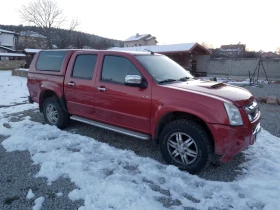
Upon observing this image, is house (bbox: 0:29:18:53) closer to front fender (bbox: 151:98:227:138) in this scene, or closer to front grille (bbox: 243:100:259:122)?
front fender (bbox: 151:98:227:138)

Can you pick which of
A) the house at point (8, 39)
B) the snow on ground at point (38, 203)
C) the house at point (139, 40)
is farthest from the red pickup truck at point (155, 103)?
the house at point (8, 39)

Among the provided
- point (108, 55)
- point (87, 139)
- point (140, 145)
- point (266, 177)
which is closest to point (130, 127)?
point (140, 145)

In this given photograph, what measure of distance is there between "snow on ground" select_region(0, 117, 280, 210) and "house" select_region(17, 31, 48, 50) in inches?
2326

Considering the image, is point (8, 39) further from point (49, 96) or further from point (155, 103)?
point (155, 103)

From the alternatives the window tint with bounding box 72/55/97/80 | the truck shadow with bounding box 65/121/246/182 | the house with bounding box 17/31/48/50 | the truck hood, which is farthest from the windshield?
the house with bounding box 17/31/48/50

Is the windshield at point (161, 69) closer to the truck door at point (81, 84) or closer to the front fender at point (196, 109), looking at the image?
the front fender at point (196, 109)

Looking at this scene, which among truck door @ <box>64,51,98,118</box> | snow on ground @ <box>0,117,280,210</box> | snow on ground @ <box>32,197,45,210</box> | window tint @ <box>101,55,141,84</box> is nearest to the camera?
snow on ground @ <box>32,197,45,210</box>

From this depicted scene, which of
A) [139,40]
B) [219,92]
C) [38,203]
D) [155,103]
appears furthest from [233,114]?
[139,40]

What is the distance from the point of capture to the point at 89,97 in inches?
184

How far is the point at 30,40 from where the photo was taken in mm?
63750

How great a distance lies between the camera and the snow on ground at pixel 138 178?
9.20 feet

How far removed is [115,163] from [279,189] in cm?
235

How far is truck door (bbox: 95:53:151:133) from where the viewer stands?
390 centimetres

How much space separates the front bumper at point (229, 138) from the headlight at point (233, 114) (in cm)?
7
